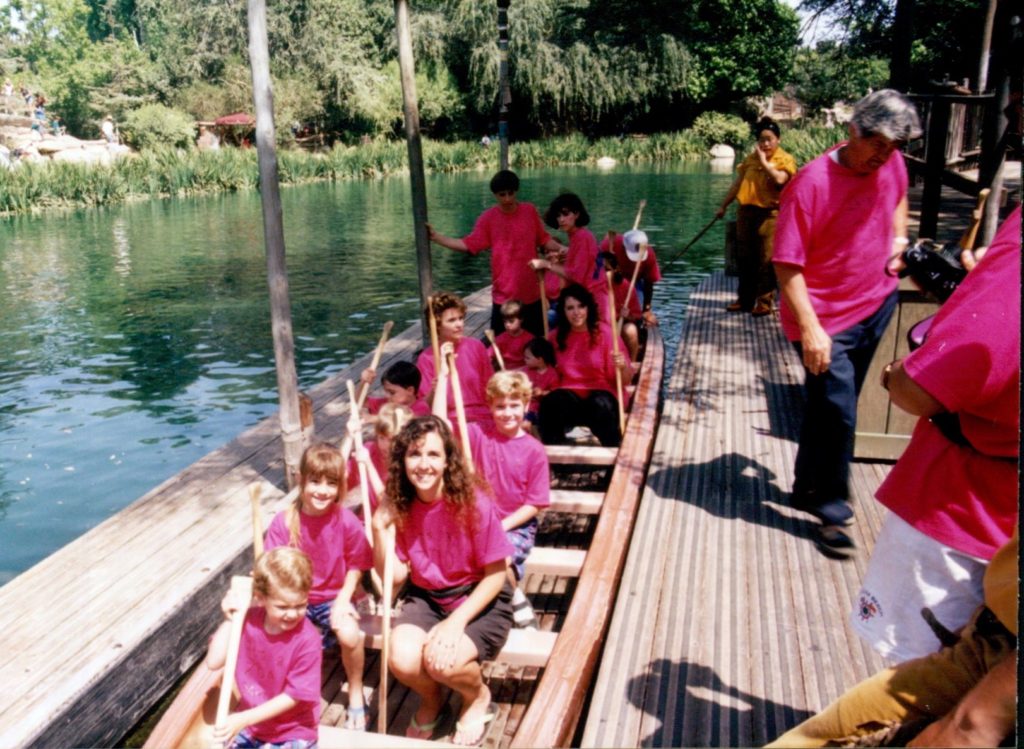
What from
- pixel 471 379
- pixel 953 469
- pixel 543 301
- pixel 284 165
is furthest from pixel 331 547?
pixel 284 165

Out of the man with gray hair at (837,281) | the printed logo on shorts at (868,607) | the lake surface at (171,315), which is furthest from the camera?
the lake surface at (171,315)

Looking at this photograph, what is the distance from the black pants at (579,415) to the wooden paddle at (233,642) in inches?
94.0

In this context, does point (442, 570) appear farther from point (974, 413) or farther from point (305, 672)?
point (974, 413)

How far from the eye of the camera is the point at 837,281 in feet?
10.1

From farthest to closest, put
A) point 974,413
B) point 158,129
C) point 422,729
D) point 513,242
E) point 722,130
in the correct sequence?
point 722,130
point 158,129
point 513,242
point 422,729
point 974,413

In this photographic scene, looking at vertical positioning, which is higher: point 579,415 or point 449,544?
point 449,544

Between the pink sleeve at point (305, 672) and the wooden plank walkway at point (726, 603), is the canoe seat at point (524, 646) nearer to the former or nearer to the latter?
the wooden plank walkway at point (726, 603)

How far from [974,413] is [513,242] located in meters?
4.22

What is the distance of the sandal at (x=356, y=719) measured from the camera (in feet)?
9.61

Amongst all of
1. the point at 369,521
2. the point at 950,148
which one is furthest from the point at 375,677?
the point at 950,148

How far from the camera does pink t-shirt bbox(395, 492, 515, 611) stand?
9.34 ft

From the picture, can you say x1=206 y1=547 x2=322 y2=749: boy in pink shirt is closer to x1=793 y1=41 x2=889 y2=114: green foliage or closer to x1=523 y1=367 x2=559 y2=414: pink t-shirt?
x1=523 y1=367 x2=559 y2=414: pink t-shirt

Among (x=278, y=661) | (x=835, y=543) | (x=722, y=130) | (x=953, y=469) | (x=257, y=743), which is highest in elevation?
(x=722, y=130)

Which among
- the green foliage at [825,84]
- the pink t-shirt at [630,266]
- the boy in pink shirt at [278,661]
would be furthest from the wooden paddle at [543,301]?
the green foliage at [825,84]
